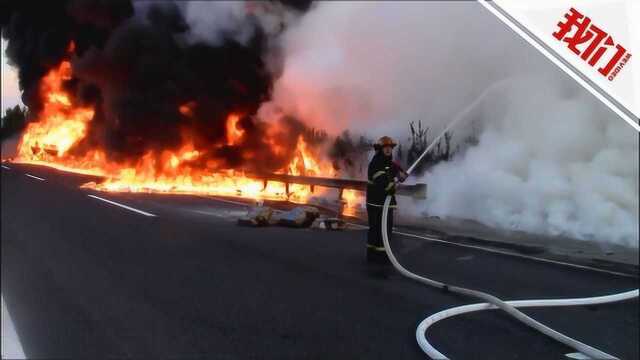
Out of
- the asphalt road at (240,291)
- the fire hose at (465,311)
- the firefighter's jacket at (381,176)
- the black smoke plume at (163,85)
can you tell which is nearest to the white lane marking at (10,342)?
the asphalt road at (240,291)

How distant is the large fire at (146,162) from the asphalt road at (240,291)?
0.23 feet

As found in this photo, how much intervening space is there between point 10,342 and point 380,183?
9.77ft

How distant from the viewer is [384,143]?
1843 millimetres

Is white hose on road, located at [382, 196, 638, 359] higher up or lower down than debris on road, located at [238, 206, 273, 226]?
lower down

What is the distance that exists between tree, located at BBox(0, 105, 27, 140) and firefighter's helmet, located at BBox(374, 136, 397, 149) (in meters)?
1.71

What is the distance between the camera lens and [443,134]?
1.87 meters

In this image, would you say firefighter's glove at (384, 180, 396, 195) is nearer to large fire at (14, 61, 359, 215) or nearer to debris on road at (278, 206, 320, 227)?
large fire at (14, 61, 359, 215)

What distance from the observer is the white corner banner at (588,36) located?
1.49 meters

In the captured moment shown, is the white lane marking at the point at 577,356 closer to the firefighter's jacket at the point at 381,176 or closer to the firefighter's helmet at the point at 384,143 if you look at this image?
the firefighter's jacket at the point at 381,176

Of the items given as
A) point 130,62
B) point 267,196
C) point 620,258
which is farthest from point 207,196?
point 620,258

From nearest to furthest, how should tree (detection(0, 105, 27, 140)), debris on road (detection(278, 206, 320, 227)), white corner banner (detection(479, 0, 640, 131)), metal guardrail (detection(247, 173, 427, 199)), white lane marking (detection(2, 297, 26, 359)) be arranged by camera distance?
1. white corner banner (detection(479, 0, 640, 131))
2. metal guardrail (detection(247, 173, 427, 199))
3. debris on road (detection(278, 206, 320, 227))
4. tree (detection(0, 105, 27, 140))
5. white lane marking (detection(2, 297, 26, 359))

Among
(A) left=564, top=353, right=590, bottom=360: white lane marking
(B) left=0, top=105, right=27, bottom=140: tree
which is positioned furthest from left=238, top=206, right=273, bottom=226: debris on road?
(A) left=564, top=353, right=590, bottom=360: white lane marking

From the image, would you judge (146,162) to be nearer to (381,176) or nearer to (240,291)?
(381,176)

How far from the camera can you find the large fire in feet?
7.46
